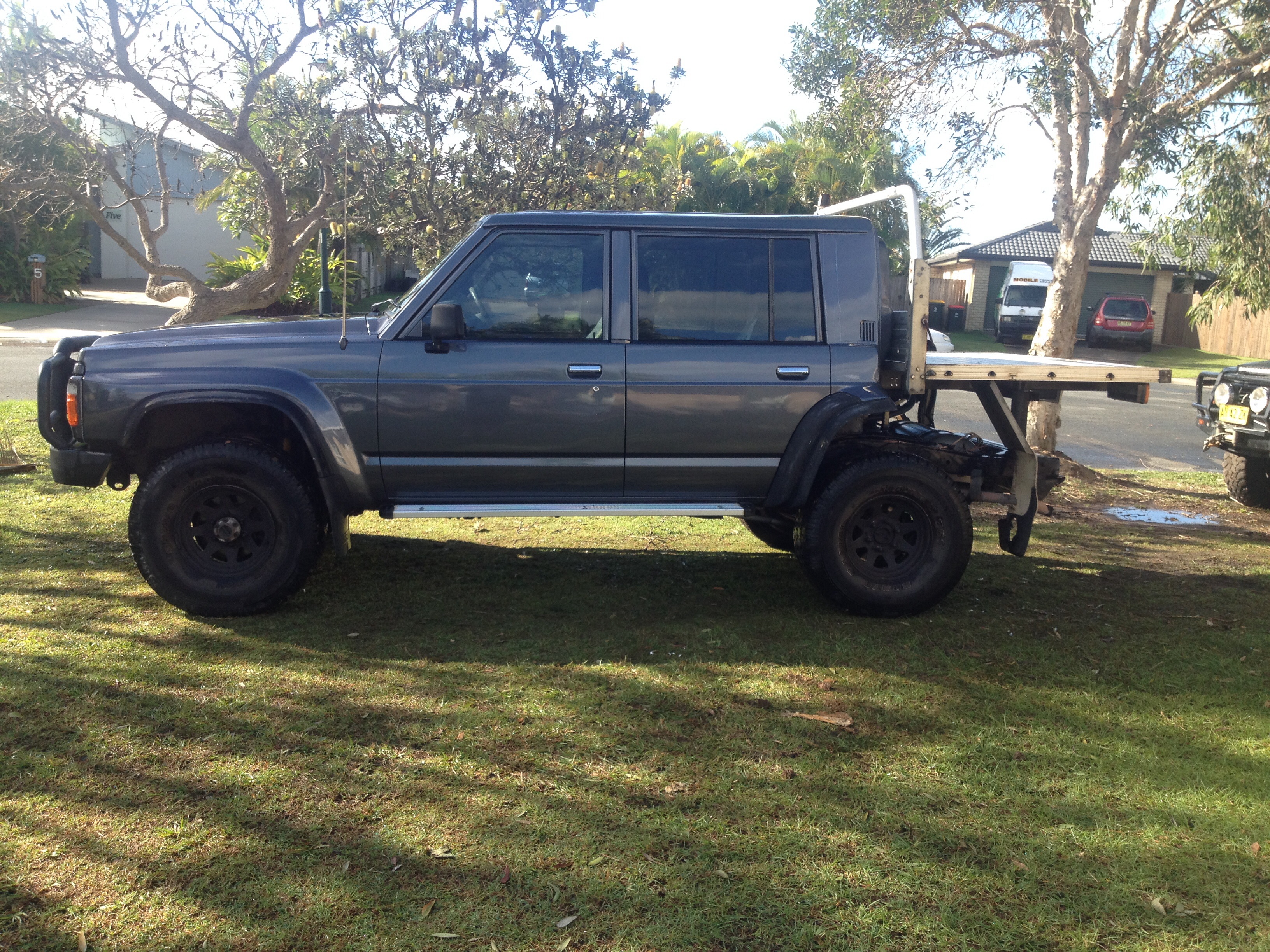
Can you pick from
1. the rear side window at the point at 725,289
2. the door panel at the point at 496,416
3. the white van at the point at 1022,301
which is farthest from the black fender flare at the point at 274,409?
the white van at the point at 1022,301

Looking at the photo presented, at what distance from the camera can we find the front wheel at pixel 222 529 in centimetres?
505

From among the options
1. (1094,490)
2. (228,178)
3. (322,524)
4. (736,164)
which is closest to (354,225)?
(228,178)

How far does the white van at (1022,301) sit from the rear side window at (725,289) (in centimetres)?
2670

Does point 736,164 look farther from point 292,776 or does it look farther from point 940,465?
point 292,776

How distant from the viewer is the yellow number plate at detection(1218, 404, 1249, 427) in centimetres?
804

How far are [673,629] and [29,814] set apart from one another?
2860 millimetres

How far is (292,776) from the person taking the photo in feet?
11.7

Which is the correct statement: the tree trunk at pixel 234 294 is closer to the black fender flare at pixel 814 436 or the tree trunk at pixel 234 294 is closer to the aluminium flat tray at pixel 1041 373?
the black fender flare at pixel 814 436

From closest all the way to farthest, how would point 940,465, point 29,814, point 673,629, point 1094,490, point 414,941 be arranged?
point 414,941 → point 29,814 → point 673,629 → point 940,465 → point 1094,490

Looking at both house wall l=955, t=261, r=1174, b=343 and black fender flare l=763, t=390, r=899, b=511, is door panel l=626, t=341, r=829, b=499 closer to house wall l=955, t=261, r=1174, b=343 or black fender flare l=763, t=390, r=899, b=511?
black fender flare l=763, t=390, r=899, b=511

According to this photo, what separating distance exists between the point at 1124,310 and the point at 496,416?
1159 inches

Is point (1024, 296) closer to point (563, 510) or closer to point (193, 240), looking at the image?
point (193, 240)

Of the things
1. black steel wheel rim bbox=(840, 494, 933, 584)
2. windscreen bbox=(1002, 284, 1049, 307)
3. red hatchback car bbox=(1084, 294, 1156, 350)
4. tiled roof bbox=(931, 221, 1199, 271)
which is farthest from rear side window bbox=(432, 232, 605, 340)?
tiled roof bbox=(931, 221, 1199, 271)

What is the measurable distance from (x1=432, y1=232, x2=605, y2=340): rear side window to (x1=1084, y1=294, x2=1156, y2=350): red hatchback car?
93.8 feet
